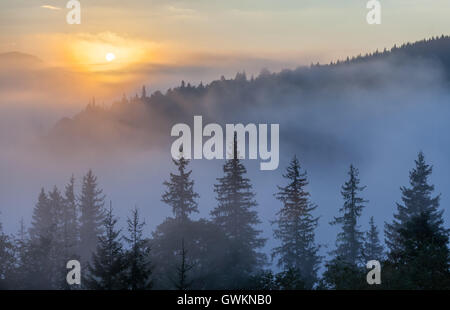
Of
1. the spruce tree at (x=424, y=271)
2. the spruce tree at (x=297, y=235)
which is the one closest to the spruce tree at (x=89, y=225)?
the spruce tree at (x=297, y=235)

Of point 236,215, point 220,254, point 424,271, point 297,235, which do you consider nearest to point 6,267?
point 220,254

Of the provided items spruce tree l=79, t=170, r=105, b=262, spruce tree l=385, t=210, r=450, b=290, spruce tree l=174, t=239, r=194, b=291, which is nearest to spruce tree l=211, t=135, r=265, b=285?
spruce tree l=174, t=239, r=194, b=291

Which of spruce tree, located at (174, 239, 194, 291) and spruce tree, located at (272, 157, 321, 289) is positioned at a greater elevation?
spruce tree, located at (272, 157, 321, 289)

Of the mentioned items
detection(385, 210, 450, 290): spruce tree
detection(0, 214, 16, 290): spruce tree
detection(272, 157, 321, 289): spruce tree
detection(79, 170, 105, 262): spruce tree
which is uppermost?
detection(79, 170, 105, 262): spruce tree

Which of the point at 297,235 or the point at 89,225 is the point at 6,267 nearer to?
the point at 297,235

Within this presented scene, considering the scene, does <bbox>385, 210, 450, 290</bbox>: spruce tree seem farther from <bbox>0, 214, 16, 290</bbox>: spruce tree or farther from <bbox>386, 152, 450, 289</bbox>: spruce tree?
<bbox>0, 214, 16, 290</bbox>: spruce tree

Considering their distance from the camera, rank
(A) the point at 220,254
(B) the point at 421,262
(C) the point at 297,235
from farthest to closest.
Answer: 1. (C) the point at 297,235
2. (A) the point at 220,254
3. (B) the point at 421,262

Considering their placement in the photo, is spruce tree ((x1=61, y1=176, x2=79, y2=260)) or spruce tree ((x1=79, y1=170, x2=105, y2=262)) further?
spruce tree ((x1=79, y1=170, x2=105, y2=262))

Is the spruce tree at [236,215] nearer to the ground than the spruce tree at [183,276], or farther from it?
farther from it

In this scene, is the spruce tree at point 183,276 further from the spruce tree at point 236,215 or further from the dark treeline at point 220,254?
the spruce tree at point 236,215

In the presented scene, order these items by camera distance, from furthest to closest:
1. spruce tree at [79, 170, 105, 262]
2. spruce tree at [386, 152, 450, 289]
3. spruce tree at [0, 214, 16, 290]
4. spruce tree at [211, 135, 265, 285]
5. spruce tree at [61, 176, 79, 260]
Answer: spruce tree at [79, 170, 105, 262]
spruce tree at [61, 176, 79, 260]
spruce tree at [211, 135, 265, 285]
spruce tree at [0, 214, 16, 290]
spruce tree at [386, 152, 450, 289]

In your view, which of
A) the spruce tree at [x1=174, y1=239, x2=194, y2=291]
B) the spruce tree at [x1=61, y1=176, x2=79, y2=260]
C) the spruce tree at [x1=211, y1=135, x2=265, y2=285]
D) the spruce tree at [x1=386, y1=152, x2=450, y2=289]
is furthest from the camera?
the spruce tree at [x1=61, y1=176, x2=79, y2=260]

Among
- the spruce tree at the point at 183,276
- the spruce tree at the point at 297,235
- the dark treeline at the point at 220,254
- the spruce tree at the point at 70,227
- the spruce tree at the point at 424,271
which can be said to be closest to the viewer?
the spruce tree at the point at 424,271

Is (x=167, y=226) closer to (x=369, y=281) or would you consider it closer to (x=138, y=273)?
(x=138, y=273)
